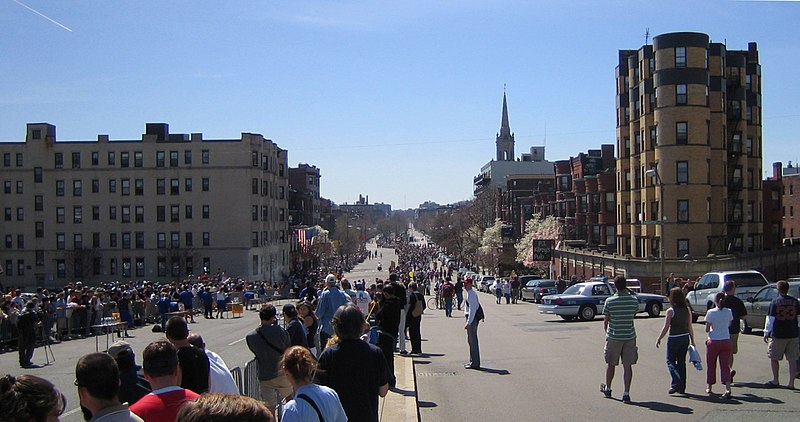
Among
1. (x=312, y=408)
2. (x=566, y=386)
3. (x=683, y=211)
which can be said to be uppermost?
(x=683, y=211)

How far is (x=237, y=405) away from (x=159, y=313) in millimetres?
30766

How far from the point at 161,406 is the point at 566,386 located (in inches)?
399

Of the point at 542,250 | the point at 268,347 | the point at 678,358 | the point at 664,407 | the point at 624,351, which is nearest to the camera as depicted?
the point at 268,347

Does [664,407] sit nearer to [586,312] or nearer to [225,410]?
[225,410]

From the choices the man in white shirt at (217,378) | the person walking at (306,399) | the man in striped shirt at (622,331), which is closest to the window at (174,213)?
the man in striped shirt at (622,331)

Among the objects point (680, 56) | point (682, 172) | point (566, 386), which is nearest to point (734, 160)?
point (682, 172)

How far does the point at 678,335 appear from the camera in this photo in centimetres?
1305

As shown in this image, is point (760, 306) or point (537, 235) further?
point (537, 235)

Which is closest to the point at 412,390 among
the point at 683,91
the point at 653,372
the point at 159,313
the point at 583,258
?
the point at 653,372

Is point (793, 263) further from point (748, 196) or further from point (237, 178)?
point (237, 178)

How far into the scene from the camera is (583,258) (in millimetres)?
65625

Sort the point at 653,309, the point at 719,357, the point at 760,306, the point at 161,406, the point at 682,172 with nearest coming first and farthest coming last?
the point at 161,406
the point at 719,357
the point at 760,306
the point at 653,309
the point at 682,172

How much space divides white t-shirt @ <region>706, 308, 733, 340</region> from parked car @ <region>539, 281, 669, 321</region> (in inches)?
645

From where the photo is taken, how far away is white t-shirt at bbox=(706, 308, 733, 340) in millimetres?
13016
